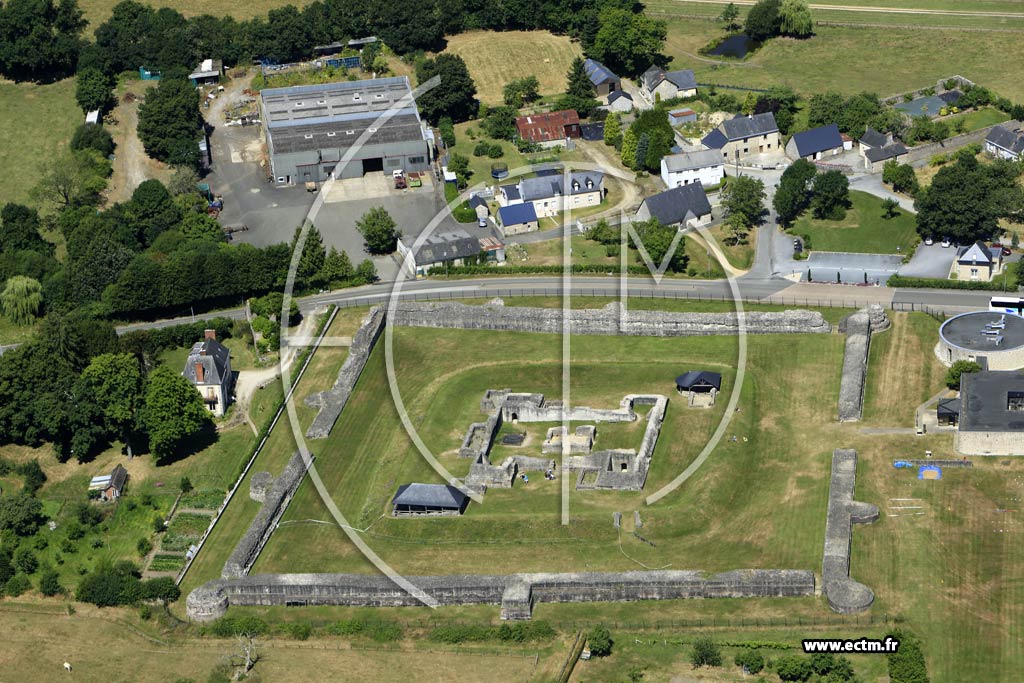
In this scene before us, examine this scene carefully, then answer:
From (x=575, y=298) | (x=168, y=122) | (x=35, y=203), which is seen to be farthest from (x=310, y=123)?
(x=575, y=298)

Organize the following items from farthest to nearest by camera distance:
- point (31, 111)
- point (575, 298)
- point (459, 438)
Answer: point (31, 111) < point (575, 298) < point (459, 438)

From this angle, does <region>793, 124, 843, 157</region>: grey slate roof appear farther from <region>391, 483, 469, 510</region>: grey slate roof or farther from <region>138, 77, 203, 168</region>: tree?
<region>391, 483, 469, 510</region>: grey slate roof

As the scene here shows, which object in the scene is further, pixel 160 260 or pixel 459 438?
pixel 160 260

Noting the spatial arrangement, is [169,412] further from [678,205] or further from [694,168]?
[694,168]

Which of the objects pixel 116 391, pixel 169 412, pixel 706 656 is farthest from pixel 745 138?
pixel 706 656

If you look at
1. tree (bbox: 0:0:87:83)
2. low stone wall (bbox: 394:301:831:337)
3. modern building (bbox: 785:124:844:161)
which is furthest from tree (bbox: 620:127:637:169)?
tree (bbox: 0:0:87:83)

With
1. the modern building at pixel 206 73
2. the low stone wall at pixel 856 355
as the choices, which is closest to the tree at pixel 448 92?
the modern building at pixel 206 73

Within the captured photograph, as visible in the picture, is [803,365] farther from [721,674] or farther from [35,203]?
[35,203]
